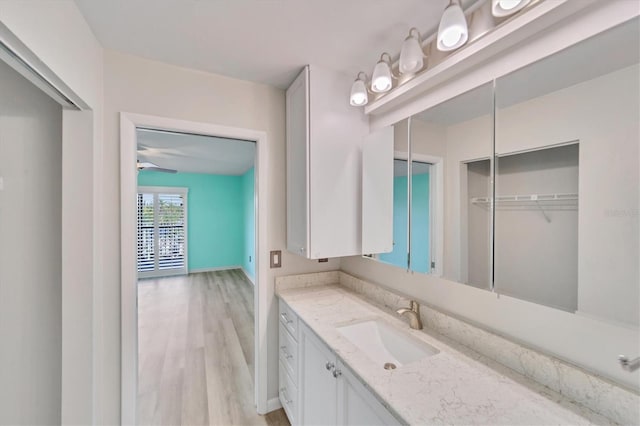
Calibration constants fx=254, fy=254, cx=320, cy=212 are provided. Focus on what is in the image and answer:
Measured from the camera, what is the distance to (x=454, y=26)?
0.98 metres

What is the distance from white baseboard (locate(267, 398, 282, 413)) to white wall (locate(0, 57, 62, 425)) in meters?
1.19

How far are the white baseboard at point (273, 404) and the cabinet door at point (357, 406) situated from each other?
39.5 inches

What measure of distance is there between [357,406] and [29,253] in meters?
1.72

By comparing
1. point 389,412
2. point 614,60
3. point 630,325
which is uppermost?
point 614,60

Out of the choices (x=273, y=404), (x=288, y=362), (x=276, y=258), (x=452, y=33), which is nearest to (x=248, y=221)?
(x=276, y=258)

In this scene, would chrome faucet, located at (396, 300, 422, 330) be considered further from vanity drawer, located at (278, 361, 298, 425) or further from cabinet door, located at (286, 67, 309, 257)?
vanity drawer, located at (278, 361, 298, 425)

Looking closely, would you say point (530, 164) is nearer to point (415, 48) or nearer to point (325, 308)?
point (415, 48)

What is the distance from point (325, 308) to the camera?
161 cm

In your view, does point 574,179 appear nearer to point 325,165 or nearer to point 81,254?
point 325,165

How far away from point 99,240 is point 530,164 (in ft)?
6.88

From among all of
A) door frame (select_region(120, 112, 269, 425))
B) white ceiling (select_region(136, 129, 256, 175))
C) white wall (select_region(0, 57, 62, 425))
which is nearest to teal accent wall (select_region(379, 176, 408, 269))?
door frame (select_region(120, 112, 269, 425))

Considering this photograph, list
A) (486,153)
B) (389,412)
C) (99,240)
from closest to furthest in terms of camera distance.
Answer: (389,412) → (486,153) → (99,240)

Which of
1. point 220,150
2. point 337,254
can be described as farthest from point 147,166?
point 337,254

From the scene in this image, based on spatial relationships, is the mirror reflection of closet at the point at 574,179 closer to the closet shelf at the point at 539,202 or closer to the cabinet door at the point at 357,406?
the closet shelf at the point at 539,202
